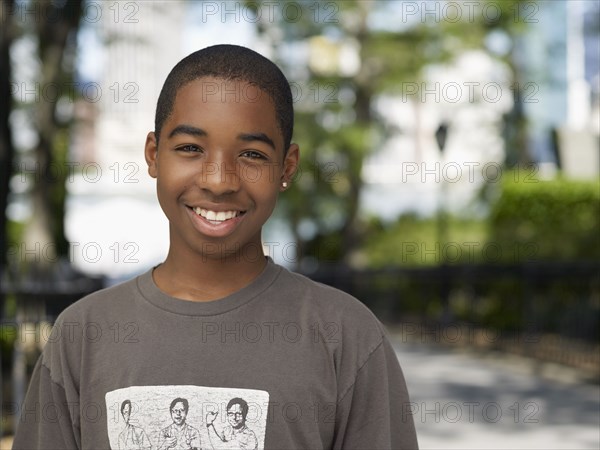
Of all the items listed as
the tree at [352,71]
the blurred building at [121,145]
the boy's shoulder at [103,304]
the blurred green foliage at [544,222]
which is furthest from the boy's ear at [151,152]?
the tree at [352,71]

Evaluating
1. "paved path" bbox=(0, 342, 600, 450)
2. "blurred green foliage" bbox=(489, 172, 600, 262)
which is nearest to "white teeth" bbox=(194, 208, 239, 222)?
"paved path" bbox=(0, 342, 600, 450)

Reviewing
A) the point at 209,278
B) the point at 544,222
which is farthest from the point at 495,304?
the point at 209,278

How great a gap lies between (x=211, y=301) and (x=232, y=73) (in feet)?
1.67

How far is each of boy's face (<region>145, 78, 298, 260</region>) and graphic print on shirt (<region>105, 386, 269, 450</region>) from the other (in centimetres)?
32

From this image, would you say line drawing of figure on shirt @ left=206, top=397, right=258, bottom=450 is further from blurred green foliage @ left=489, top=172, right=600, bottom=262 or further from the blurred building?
blurred green foliage @ left=489, top=172, right=600, bottom=262

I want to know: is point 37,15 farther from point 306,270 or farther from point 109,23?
point 306,270

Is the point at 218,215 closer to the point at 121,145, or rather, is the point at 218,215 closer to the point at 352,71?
the point at 352,71

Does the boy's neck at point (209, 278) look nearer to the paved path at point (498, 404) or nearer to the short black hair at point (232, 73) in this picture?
the short black hair at point (232, 73)

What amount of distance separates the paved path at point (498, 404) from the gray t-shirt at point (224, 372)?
534cm

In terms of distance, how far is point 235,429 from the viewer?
75.0 inches

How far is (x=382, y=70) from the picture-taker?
2100 cm

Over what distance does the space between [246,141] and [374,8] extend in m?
19.6

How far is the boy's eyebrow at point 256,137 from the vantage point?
6.39 ft

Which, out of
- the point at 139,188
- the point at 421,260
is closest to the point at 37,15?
the point at 421,260
